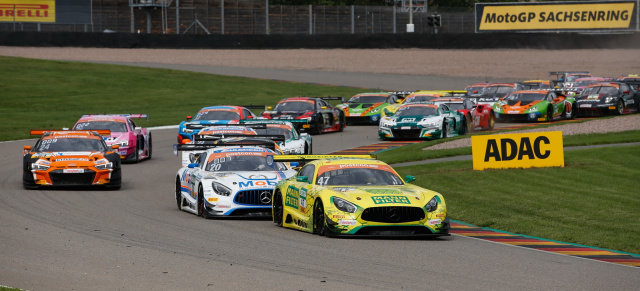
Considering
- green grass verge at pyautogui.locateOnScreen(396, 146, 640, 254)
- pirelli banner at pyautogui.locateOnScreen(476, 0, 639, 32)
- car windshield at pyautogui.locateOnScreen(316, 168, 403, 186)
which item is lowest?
green grass verge at pyautogui.locateOnScreen(396, 146, 640, 254)

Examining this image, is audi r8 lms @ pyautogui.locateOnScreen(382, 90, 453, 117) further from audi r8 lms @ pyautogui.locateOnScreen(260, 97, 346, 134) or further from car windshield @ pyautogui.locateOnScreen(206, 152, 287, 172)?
car windshield @ pyautogui.locateOnScreen(206, 152, 287, 172)

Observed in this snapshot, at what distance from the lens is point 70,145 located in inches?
801

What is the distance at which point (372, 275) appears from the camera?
1008cm

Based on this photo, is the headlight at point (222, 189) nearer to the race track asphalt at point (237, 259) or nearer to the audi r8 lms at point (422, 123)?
the race track asphalt at point (237, 259)

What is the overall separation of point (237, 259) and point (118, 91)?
141 feet

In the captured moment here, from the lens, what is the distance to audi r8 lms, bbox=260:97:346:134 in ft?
111

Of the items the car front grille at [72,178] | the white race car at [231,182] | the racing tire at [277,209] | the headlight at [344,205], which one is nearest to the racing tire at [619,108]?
the white race car at [231,182]

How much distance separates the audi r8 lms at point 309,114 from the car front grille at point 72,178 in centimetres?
1447

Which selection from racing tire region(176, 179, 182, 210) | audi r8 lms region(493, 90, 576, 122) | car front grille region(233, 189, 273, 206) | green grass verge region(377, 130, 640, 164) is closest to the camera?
car front grille region(233, 189, 273, 206)

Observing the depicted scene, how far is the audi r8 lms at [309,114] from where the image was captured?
33.9m

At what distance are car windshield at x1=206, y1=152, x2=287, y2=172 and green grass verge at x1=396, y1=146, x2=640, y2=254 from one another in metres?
3.33

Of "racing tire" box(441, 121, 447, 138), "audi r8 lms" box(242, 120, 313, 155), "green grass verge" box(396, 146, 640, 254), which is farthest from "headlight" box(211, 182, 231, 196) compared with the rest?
"racing tire" box(441, 121, 447, 138)

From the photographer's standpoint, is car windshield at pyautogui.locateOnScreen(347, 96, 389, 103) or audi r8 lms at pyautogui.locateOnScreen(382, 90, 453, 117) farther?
car windshield at pyautogui.locateOnScreen(347, 96, 389, 103)

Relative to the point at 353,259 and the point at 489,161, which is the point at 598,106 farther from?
the point at 353,259
